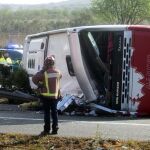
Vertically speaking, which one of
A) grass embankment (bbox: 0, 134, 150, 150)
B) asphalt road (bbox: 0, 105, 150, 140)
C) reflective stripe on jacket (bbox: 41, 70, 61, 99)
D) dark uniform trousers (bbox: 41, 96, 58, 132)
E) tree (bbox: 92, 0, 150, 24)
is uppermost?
tree (bbox: 92, 0, 150, 24)

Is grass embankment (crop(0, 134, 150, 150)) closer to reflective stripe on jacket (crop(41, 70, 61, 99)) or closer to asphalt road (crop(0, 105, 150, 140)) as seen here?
asphalt road (crop(0, 105, 150, 140))

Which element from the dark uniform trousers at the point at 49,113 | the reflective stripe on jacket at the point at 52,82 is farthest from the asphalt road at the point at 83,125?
the reflective stripe on jacket at the point at 52,82

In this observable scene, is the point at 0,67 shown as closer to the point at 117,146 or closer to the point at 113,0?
the point at 117,146

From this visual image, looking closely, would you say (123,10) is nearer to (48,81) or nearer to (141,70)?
(141,70)

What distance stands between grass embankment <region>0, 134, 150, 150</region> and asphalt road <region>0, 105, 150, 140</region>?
2.09ft

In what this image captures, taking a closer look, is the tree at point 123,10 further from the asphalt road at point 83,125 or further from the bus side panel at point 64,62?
the asphalt road at point 83,125

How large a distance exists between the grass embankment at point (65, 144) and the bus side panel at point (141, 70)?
4.51m

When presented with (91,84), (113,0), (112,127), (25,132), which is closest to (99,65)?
(91,84)

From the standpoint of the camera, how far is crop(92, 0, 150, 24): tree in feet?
178

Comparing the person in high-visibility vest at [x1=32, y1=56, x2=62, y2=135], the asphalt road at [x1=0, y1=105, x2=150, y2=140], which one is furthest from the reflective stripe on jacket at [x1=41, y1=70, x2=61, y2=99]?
the asphalt road at [x1=0, y1=105, x2=150, y2=140]

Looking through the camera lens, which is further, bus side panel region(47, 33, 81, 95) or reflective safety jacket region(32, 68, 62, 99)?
bus side panel region(47, 33, 81, 95)

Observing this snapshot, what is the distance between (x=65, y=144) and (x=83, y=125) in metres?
2.91

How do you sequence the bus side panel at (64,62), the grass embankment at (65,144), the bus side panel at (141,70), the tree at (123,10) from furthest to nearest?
1. the tree at (123,10)
2. the bus side panel at (64,62)
3. the bus side panel at (141,70)
4. the grass embankment at (65,144)

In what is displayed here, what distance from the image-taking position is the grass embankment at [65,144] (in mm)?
9578
